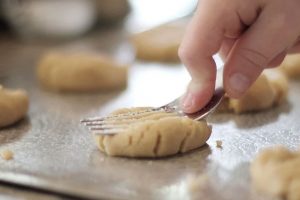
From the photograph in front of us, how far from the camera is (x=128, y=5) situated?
275 cm

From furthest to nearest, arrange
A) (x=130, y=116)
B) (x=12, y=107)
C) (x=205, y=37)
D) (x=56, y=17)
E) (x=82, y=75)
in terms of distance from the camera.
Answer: (x=56, y=17) < (x=82, y=75) < (x=12, y=107) < (x=130, y=116) < (x=205, y=37)

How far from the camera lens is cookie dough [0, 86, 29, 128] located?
125cm

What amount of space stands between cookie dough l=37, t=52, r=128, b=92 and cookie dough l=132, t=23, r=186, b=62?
0.80 feet

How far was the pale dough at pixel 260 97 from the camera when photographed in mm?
A: 1338

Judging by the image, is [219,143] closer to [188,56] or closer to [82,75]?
[188,56]

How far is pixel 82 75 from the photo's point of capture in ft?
5.30

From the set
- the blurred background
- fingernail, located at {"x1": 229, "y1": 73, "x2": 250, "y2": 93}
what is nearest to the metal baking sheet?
fingernail, located at {"x1": 229, "y1": 73, "x2": 250, "y2": 93}

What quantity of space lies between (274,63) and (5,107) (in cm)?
57

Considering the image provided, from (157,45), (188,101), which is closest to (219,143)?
(188,101)

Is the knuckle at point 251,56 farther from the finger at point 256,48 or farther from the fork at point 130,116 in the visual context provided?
the fork at point 130,116

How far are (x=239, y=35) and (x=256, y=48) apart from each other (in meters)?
0.06

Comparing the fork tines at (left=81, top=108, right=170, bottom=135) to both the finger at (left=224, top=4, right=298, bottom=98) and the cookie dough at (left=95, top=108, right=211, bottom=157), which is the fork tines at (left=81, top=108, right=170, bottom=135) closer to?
the cookie dough at (left=95, top=108, right=211, bottom=157)

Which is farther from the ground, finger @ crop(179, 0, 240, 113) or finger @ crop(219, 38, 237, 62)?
finger @ crop(179, 0, 240, 113)

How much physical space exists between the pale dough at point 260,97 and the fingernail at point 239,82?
27 centimetres
